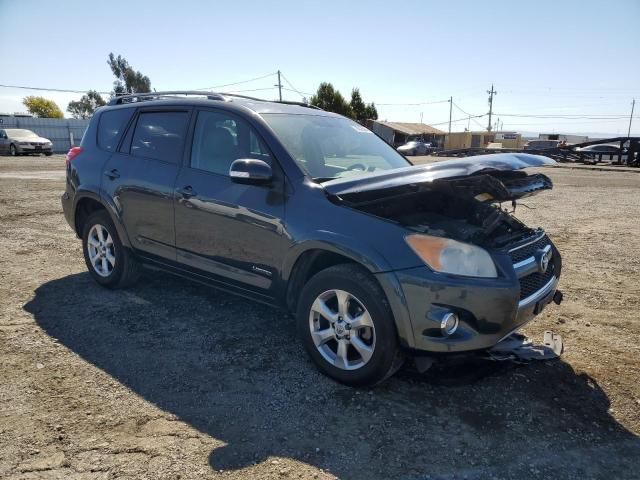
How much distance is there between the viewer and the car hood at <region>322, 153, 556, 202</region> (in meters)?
2.95

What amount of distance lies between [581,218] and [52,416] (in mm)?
9351

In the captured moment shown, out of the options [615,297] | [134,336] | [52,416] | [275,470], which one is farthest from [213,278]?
[615,297]

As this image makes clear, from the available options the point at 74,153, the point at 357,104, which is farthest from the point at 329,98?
the point at 74,153

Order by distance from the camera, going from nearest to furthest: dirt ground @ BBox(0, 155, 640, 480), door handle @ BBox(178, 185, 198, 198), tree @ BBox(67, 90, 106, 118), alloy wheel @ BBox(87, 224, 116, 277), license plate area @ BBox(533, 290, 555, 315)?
dirt ground @ BBox(0, 155, 640, 480) < license plate area @ BBox(533, 290, 555, 315) < door handle @ BBox(178, 185, 198, 198) < alloy wheel @ BBox(87, 224, 116, 277) < tree @ BBox(67, 90, 106, 118)

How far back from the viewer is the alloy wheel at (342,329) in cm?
302

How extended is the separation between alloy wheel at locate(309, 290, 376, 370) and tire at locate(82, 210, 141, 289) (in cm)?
228

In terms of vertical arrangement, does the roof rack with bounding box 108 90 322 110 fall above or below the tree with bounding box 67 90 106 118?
below

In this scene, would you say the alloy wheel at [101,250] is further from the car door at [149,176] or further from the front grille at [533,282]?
the front grille at [533,282]

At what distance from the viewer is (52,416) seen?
110 inches

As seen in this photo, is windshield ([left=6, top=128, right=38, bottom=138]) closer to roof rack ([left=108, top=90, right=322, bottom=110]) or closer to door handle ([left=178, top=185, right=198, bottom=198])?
roof rack ([left=108, top=90, right=322, bottom=110])

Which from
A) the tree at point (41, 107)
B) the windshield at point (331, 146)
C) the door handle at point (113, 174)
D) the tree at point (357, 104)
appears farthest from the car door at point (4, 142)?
the tree at point (41, 107)

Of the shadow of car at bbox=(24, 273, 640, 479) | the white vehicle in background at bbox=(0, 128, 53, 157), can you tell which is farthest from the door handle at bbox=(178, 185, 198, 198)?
the white vehicle in background at bbox=(0, 128, 53, 157)

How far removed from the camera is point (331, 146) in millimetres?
3980

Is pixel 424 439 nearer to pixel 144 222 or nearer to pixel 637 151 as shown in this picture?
pixel 144 222
